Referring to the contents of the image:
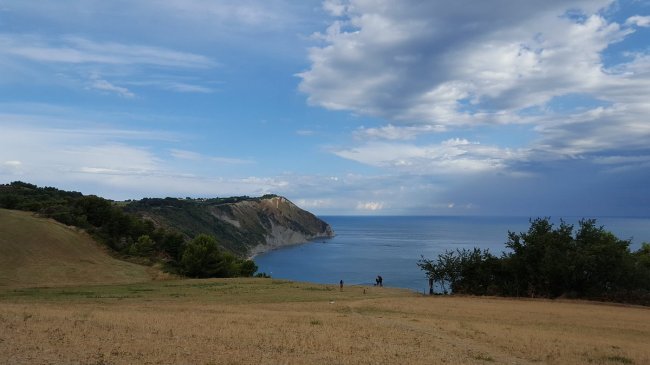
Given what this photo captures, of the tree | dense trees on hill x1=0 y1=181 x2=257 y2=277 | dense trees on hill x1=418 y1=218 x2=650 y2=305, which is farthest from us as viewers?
dense trees on hill x1=0 y1=181 x2=257 y2=277

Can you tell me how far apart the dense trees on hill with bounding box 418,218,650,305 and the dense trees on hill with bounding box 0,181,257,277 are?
3315 centimetres

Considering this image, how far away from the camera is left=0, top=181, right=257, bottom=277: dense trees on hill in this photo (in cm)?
6925

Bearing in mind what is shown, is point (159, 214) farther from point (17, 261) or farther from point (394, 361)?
point (394, 361)

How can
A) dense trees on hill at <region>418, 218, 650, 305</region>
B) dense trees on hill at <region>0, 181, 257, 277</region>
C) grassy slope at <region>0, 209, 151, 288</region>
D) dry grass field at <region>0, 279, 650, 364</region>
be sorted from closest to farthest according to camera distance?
dry grass field at <region>0, 279, 650, 364</region>, dense trees on hill at <region>418, 218, 650, 305</region>, grassy slope at <region>0, 209, 151, 288</region>, dense trees on hill at <region>0, 181, 257, 277</region>

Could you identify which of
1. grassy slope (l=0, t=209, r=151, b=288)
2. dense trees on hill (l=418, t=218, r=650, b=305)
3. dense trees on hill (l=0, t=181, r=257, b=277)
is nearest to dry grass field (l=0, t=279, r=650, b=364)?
dense trees on hill (l=418, t=218, r=650, b=305)

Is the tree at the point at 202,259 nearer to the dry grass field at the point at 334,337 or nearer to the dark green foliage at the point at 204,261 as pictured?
the dark green foliage at the point at 204,261

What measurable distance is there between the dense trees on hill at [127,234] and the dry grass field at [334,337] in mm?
40125

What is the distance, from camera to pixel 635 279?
38812mm

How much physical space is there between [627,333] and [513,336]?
6.75 metres

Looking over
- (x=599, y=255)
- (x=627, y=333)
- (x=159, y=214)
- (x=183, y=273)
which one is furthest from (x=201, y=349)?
(x=159, y=214)

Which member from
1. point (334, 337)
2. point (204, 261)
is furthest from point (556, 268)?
point (204, 261)

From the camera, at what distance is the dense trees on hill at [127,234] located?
6925 cm

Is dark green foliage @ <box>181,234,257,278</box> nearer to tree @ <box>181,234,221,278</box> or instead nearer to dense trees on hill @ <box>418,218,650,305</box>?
tree @ <box>181,234,221,278</box>

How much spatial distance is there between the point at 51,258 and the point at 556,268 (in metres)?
53.5
